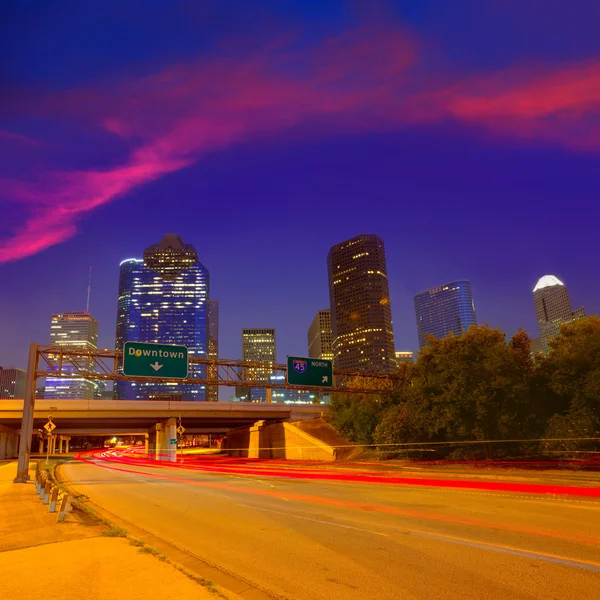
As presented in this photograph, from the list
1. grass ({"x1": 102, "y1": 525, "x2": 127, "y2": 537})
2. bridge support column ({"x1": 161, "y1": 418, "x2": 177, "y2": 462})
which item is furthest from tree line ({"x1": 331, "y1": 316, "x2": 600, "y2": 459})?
bridge support column ({"x1": 161, "y1": 418, "x2": 177, "y2": 462})

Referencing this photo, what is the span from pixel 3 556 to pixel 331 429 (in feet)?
153

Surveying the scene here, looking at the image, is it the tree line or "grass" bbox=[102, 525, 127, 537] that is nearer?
"grass" bbox=[102, 525, 127, 537]

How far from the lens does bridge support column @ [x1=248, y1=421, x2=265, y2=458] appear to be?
63.6m

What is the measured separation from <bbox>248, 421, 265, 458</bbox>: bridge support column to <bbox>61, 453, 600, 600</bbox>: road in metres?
48.3

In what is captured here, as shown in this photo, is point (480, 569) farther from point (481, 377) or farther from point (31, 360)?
point (31, 360)

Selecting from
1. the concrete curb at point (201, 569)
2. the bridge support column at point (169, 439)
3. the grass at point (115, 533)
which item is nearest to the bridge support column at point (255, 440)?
the bridge support column at point (169, 439)

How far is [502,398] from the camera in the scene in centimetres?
3066

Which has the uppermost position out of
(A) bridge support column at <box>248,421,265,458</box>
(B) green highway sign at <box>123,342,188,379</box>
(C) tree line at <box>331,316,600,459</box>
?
(B) green highway sign at <box>123,342,188,379</box>

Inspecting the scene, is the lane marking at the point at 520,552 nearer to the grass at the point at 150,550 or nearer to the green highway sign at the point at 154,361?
the grass at the point at 150,550

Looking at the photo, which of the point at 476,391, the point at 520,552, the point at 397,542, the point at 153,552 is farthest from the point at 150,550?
the point at 476,391

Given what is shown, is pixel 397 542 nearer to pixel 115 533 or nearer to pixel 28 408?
pixel 115 533

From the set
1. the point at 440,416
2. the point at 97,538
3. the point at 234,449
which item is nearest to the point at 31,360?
the point at 97,538

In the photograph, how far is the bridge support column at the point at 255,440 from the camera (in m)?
63.6

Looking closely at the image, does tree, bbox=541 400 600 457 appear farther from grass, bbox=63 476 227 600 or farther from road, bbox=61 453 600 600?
grass, bbox=63 476 227 600
